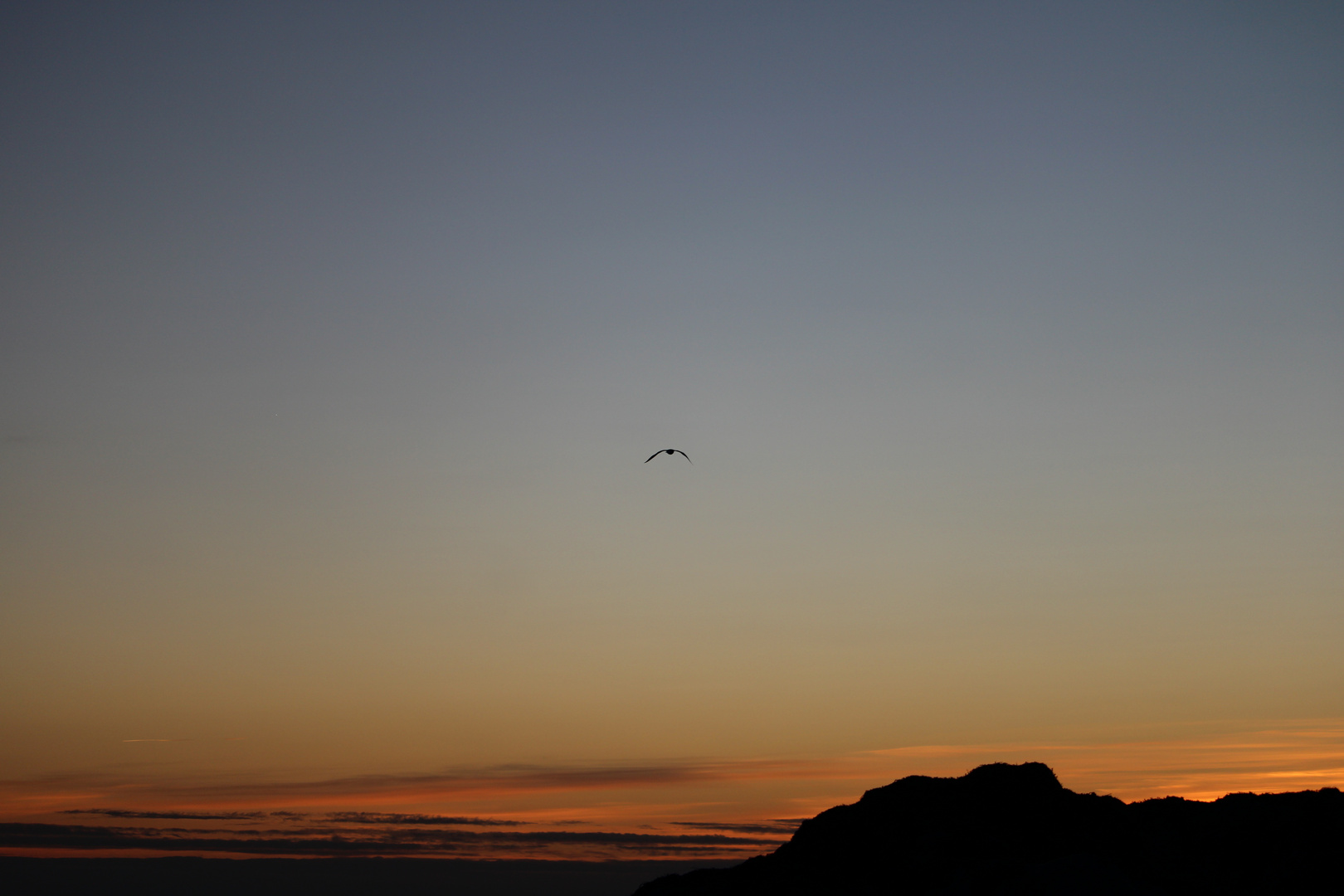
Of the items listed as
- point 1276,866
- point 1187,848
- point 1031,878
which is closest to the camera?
point 1031,878

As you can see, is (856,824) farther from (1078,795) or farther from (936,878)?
(1078,795)

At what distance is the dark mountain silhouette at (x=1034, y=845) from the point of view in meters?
73.2

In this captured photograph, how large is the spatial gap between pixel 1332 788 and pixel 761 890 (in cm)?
4051

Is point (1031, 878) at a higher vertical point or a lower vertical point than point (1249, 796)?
lower

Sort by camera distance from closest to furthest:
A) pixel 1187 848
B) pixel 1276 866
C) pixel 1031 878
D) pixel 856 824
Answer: pixel 1031 878, pixel 1276 866, pixel 1187 848, pixel 856 824

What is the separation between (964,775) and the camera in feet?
295

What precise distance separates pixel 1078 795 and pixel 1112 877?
16.9 meters

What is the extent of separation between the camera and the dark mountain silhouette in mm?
73188

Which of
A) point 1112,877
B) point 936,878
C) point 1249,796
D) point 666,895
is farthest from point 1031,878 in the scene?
point 666,895

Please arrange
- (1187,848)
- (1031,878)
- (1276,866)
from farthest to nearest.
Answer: (1187,848) < (1276,866) < (1031,878)

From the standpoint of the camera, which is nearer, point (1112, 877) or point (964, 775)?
point (1112, 877)

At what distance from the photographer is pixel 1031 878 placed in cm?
7019

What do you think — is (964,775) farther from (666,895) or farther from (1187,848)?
(666,895)

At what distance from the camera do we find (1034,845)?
82125 mm
